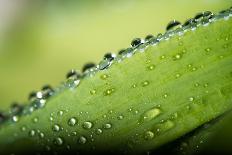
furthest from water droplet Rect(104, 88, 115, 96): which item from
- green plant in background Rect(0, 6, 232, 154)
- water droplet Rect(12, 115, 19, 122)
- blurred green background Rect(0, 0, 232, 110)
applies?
blurred green background Rect(0, 0, 232, 110)

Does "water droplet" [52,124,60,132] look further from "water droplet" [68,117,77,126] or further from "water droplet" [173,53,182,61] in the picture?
"water droplet" [173,53,182,61]

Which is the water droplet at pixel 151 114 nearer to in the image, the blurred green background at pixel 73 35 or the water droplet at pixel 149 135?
the water droplet at pixel 149 135

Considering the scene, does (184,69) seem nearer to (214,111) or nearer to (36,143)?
(214,111)

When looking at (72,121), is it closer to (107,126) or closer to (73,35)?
(107,126)

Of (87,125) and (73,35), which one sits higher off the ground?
(73,35)

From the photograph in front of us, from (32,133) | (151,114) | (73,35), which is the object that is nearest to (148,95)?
(151,114)

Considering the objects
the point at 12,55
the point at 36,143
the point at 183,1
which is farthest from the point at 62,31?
the point at 36,143
